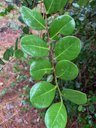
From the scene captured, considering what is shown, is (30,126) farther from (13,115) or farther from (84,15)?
(84,15)

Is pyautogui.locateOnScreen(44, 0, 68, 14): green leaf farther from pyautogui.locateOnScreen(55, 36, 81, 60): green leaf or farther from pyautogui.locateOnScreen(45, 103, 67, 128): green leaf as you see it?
pyautogui.locateOnScreen(45, 103, 67, 128): green leaf

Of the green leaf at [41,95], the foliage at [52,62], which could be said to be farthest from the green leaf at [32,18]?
the green leaf at [41,95]

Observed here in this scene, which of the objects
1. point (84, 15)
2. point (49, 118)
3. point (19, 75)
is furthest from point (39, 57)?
point (19, 75)

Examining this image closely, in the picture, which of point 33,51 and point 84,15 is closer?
point 33,51

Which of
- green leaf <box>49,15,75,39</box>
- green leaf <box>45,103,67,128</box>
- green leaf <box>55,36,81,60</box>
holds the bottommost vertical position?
green leaf <box>45,103,67,128</box>

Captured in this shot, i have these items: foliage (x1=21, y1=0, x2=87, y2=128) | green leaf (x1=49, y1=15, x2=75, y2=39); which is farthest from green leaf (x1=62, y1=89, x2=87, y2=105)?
green leaf (x1=49, y1=15, x2=75, y2=39)

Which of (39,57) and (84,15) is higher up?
(39,57)
